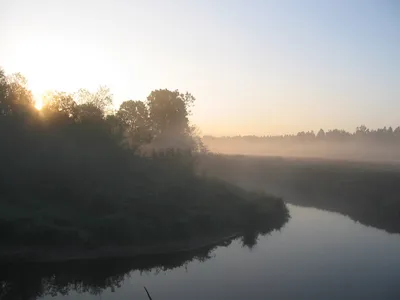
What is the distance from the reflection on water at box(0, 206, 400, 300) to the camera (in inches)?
1462

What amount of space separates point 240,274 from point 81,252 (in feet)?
62.1

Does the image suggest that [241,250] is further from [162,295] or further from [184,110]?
[184,110]

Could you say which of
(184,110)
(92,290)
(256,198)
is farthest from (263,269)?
(184,110)

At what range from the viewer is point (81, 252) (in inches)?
1807

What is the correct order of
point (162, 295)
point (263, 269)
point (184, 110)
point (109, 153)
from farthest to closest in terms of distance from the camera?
point (184, 110) → point (109, 153) → point (263, 269) → point (162, 295)

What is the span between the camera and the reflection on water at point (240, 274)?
37.1 metres

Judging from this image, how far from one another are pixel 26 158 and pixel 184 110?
65195 mm

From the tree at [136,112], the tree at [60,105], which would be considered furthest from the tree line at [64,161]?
the tree at [136,112]

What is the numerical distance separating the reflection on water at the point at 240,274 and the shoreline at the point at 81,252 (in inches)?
56.0

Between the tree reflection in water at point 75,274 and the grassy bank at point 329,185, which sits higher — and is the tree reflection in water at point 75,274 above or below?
below

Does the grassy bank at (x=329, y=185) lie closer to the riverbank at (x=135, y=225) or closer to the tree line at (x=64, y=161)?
the riverbank at (x=135, y=225)

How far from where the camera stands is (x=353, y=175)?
97.9 meters

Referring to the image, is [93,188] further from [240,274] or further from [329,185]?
[329,185]

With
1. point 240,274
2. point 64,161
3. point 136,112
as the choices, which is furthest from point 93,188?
point 136,112
